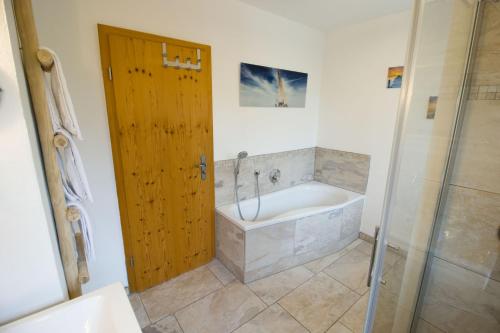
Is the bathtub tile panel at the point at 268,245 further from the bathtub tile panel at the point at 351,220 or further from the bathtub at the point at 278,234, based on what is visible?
the bathtub tile panel at the point at 351,220

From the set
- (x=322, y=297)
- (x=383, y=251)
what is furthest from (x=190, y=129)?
(x=322, y=297)

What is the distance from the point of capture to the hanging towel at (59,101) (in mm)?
1055

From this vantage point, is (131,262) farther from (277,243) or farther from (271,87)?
(271,87)

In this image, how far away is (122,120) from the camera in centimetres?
183

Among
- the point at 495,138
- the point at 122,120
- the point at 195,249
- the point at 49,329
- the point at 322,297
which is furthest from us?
the point at 195,249

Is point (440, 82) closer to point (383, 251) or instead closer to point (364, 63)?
point (383, 251)

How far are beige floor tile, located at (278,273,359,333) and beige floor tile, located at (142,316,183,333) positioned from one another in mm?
866

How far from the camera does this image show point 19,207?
91cm

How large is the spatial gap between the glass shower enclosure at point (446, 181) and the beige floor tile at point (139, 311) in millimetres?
1612

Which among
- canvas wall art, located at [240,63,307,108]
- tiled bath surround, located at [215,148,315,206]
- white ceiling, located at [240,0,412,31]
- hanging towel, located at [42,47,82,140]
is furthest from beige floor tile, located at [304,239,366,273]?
white ceiling, located at [240,0,412,31]

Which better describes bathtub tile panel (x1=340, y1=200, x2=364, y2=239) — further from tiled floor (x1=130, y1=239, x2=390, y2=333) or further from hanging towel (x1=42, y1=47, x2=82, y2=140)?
hanging towel (x1=42, y1=47, x2=82, y2=140)

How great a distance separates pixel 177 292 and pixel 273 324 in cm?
91

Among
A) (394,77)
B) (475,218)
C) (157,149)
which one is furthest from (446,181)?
(157,149)

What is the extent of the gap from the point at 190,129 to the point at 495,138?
6.69 ft
